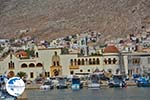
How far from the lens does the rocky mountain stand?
120 meters

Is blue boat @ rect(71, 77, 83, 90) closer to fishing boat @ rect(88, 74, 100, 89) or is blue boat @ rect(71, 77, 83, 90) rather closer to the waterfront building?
fishing boat @ rect(88, 74, 100, 89)

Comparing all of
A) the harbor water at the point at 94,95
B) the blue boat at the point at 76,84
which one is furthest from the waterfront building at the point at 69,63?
the harbor water at the point at 94,95

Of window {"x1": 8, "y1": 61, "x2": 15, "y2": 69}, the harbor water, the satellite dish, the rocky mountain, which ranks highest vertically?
the rocky mountain

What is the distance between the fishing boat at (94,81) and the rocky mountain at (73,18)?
3865 centimetres

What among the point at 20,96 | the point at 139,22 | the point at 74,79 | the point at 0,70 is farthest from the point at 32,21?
the point at 20,96

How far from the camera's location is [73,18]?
417 ft

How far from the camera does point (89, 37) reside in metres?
112

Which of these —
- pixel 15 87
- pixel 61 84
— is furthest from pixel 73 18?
pixel 15 87

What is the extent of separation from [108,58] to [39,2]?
63.1 meters

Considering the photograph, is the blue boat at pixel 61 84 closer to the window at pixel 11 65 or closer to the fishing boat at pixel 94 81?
the fishing boat at pixel 94 81

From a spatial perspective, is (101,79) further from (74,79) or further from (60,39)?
(60,39)

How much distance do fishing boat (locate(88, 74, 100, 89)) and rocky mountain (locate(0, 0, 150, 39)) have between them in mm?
38649

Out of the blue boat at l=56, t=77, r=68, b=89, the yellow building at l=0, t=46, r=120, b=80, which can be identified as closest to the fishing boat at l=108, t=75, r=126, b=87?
the blue boat at l=56, t=77, r=68, b=89

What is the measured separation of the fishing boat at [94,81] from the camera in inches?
2751
